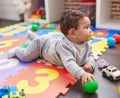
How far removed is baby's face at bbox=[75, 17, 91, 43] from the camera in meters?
0.86

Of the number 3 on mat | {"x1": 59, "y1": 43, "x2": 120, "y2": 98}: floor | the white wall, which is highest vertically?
the white wall

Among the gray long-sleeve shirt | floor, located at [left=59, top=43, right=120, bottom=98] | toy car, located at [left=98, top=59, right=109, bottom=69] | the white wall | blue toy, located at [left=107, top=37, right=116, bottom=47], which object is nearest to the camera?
floor, located at [left=59, top=43, right=120, bottom=98]

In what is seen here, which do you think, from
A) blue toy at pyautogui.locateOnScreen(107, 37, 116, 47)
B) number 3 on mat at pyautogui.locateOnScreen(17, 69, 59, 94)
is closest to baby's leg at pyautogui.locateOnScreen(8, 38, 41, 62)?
number 3 on mat at pyautogui.locateOnScreen(17, 69, 59, 94)

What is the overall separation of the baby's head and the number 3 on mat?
0.19m

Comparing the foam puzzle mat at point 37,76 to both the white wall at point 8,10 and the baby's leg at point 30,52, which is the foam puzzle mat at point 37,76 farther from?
the white wall at point 8,10

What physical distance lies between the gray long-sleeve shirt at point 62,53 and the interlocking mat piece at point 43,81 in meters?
0.05

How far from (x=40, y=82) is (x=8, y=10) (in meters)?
1.76

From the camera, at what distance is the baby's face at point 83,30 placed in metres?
0.86

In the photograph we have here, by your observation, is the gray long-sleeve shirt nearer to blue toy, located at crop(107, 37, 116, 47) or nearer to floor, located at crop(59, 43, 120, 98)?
floor, located at crop(59, 43, 120, 98)

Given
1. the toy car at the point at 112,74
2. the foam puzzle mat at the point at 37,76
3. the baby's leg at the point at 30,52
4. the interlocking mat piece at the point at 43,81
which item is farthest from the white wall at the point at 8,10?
the toy car at the point at 112,74

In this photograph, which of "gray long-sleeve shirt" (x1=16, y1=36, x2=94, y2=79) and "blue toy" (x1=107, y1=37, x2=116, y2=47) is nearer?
"gray long-sleeve shirt" (x1=16, y1=36, x2=94, y2=79)

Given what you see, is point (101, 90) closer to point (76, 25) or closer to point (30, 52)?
point (76, 25)

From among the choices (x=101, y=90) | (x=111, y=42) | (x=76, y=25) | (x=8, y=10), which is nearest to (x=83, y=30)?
(x=76, y=25)

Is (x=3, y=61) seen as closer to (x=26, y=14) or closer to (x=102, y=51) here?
(x=102, y=51)
